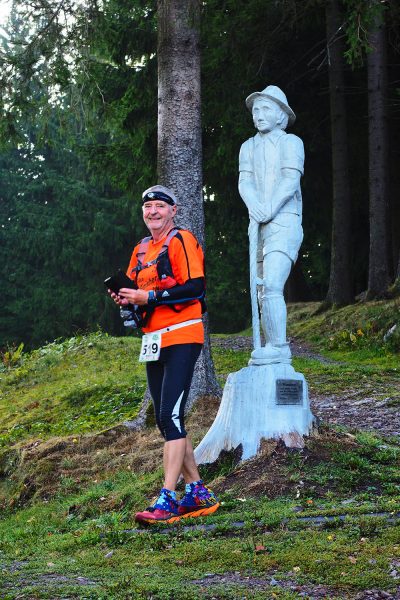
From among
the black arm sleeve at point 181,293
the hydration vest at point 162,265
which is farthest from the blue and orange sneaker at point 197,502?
the hydration vest at point 162,265

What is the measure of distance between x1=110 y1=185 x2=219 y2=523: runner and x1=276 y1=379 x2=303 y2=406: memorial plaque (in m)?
1.45

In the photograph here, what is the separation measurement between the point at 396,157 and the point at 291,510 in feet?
61.2

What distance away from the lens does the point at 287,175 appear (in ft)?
26.5

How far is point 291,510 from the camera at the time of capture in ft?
20.5

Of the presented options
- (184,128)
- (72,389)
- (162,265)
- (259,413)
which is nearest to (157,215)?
(162,265)

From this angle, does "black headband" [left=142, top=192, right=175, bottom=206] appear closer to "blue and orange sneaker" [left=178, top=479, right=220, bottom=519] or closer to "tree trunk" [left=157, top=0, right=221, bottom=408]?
"blue and orange sneaker" [left=178, top=479, right=220, bottom=519]

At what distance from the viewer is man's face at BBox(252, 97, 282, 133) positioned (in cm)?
824

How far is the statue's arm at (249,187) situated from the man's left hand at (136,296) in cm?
216

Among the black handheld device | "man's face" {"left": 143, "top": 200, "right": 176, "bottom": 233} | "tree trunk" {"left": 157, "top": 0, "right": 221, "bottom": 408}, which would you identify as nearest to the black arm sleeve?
the black handheld device

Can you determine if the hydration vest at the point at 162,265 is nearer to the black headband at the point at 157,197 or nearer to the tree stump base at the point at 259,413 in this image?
the black headband at the point at 157,197

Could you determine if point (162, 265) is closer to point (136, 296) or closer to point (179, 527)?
point (136, 296)

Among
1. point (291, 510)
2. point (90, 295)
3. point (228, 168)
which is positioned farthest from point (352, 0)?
point (90, 295)

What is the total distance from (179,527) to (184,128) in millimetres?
5316

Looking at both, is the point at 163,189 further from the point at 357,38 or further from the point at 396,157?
the point at 396,157
